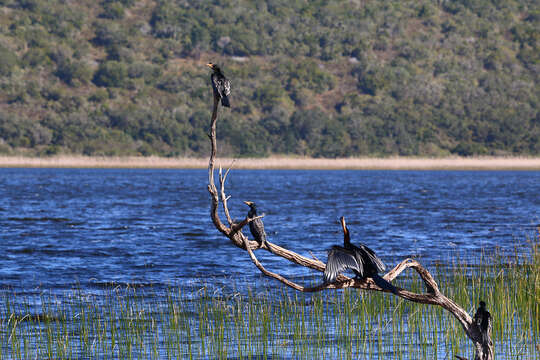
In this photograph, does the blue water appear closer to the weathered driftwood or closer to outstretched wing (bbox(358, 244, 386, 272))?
the weathered driftwood

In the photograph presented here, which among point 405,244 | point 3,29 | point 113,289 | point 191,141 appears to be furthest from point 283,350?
point 3,29

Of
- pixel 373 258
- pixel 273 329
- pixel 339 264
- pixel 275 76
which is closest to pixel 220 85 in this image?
pixel 339 264

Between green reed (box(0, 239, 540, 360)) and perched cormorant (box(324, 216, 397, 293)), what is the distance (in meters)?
4.13

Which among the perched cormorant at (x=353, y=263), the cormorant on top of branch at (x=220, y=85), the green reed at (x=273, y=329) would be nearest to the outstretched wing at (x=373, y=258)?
the perched cormorant at (x=353, y=263)

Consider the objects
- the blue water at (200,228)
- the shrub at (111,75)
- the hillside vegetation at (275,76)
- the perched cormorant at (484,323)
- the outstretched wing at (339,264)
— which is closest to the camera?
the outstretched wing at (339,264)

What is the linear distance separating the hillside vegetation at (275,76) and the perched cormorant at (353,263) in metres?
88.2

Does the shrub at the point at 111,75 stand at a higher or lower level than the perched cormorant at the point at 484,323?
higher

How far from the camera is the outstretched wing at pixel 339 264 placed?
25.5 ft

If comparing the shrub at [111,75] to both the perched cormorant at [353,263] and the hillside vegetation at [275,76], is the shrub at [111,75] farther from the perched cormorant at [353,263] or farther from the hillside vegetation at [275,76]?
the perched cormorant at [353,263]

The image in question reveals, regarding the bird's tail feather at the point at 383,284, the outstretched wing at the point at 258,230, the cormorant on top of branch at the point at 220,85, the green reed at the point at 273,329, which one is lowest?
the green reed at the point at 273,329

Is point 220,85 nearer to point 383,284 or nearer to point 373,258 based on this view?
point 373,258

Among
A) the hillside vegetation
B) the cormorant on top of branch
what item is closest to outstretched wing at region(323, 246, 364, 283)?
the cormorant on top of branch

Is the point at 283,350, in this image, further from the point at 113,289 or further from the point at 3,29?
the point at 3,29

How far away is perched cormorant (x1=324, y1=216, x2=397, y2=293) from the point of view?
307 inches
